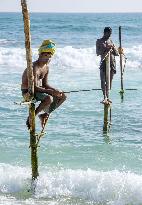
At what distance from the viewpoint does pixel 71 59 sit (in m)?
26.4

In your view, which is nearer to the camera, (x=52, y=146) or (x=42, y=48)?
(x=42, y=48)

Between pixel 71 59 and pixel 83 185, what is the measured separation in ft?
60.8

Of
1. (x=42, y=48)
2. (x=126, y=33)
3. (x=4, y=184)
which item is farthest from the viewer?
(x=126, y=33)

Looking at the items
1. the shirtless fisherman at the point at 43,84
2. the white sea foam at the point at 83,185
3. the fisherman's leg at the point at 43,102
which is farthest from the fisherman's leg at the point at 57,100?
the white sea foam at the point at 83,185

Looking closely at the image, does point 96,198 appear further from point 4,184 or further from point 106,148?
point 106,148

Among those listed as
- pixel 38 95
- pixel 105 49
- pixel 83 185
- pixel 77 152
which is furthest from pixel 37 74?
pixel 105 49

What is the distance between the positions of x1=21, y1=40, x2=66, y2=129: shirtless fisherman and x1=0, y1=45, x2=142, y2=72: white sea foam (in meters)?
14.7

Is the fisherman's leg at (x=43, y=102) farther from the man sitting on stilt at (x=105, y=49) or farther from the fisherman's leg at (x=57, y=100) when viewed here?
the man sitting on stilt at (x=105, y=49)

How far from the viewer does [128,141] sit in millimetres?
10906

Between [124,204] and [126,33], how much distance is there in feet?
124

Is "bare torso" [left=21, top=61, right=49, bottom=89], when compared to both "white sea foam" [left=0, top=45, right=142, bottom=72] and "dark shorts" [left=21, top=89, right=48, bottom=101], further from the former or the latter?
"white sea foam" [left=0, top=45, right=142, bottom=72]

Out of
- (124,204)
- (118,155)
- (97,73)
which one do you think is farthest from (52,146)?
(97,73)

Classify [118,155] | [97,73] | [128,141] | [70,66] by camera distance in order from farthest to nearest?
[70,66] < [97,73] < [128,141] < [118,155]

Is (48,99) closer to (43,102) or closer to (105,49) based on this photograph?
(43,102)
